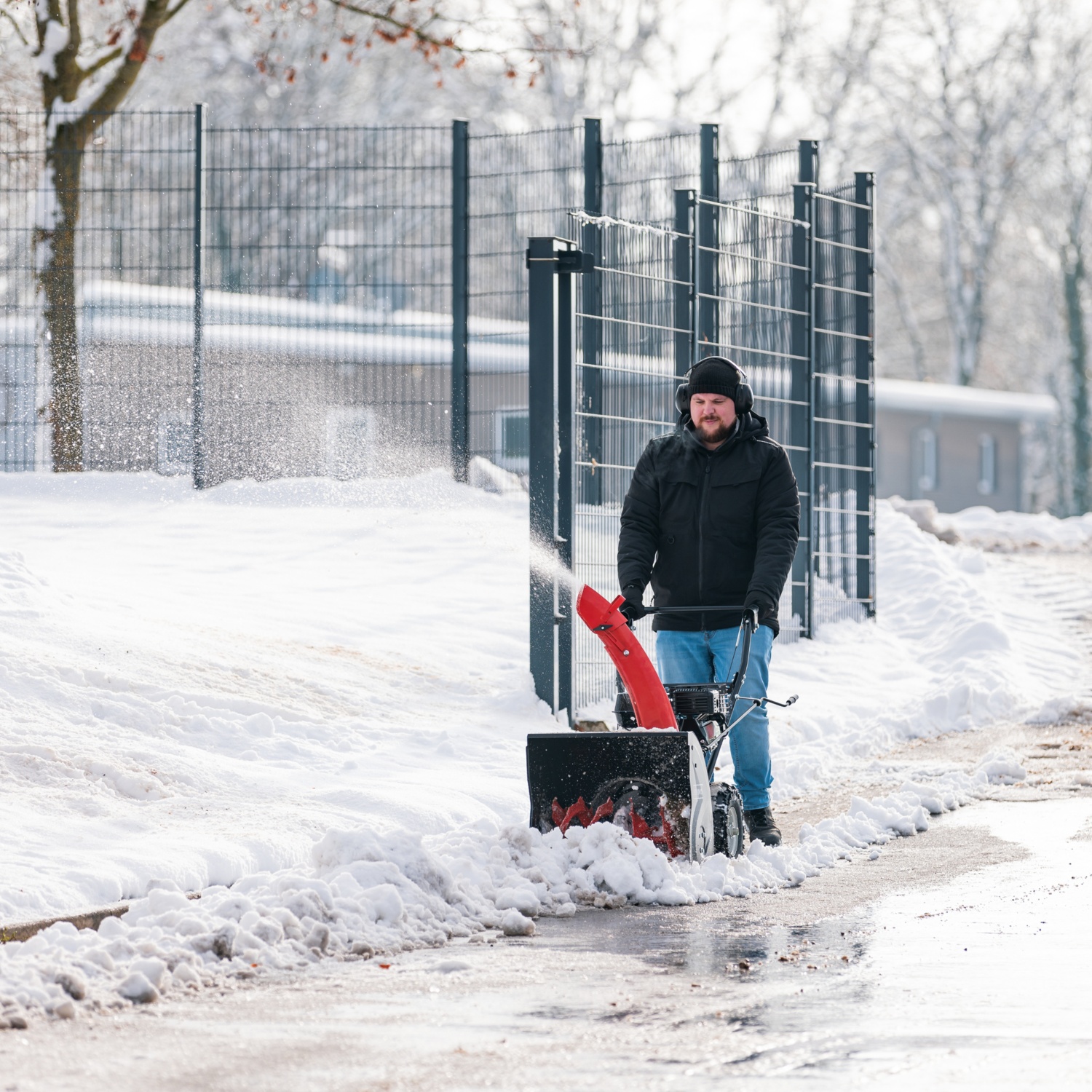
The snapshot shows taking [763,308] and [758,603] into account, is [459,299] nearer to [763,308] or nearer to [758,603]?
[763,308]

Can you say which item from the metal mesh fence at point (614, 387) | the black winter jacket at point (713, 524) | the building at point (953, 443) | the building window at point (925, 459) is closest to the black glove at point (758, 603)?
the black winter jacket at point (713, 524)

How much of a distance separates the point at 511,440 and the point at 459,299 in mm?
1463

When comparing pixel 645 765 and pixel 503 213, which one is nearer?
pixel 645 765

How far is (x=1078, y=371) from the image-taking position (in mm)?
40531

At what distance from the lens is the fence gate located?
1006 cm

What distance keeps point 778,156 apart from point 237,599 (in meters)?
5.59

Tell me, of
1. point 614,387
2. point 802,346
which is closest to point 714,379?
point 614,387

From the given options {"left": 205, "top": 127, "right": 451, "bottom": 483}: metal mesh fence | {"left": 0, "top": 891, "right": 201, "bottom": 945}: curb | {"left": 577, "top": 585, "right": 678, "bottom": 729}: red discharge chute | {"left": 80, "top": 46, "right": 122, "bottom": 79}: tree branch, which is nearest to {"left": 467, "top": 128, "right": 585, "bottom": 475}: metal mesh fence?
{"left": 205, "top": 127, "right": 451, "bottom": 483}: metal mesh fence

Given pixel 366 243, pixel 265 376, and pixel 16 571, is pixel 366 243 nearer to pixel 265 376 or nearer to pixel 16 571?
pixel 265 376

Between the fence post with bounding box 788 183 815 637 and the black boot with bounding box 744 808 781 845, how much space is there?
21.2ft

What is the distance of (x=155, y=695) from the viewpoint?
8883 millimetres

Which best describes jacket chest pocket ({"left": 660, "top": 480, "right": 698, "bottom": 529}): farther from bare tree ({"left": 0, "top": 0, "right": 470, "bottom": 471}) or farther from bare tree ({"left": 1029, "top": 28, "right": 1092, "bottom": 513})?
bare tree ({"left": 1029, "top": 28, "right": 1092, "bottom": 513})

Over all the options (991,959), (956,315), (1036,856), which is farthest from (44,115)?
(956,315)

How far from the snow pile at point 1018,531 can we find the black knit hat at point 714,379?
1463 cm
